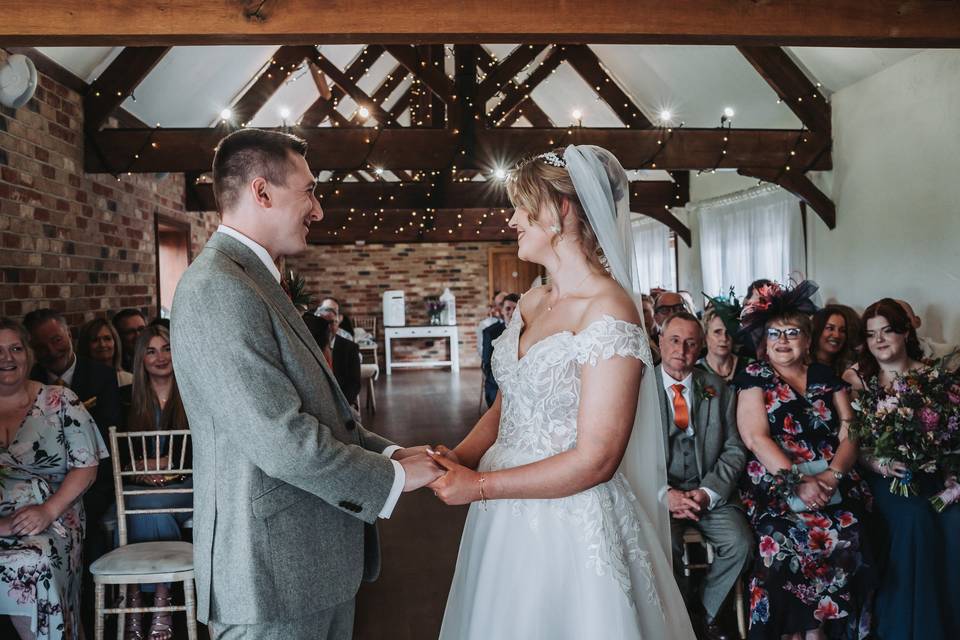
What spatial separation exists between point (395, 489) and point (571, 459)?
16.0 inches

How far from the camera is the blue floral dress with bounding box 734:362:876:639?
2.82 meters

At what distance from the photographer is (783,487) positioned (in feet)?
9.35

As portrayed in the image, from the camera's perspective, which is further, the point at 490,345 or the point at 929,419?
the point at 490,345

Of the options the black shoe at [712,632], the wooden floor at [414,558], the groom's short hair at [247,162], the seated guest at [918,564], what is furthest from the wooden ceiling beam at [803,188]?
the groom's short hair at [247,162]

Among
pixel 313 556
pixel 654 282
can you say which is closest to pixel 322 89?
pixel 654 282

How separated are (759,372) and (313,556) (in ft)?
6.86

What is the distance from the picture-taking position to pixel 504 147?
21.8ft

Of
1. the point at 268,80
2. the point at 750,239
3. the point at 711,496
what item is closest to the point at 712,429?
the point at 711,496

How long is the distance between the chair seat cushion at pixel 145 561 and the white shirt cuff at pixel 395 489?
1521 millimetres

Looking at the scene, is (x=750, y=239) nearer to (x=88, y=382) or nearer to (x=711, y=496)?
(x=711, y=496)

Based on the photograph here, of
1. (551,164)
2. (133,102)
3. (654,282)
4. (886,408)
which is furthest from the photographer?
(654,282)

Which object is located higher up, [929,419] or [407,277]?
[407,277]

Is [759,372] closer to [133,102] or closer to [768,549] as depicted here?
[768,549]

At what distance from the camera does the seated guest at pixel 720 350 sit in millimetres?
3887
